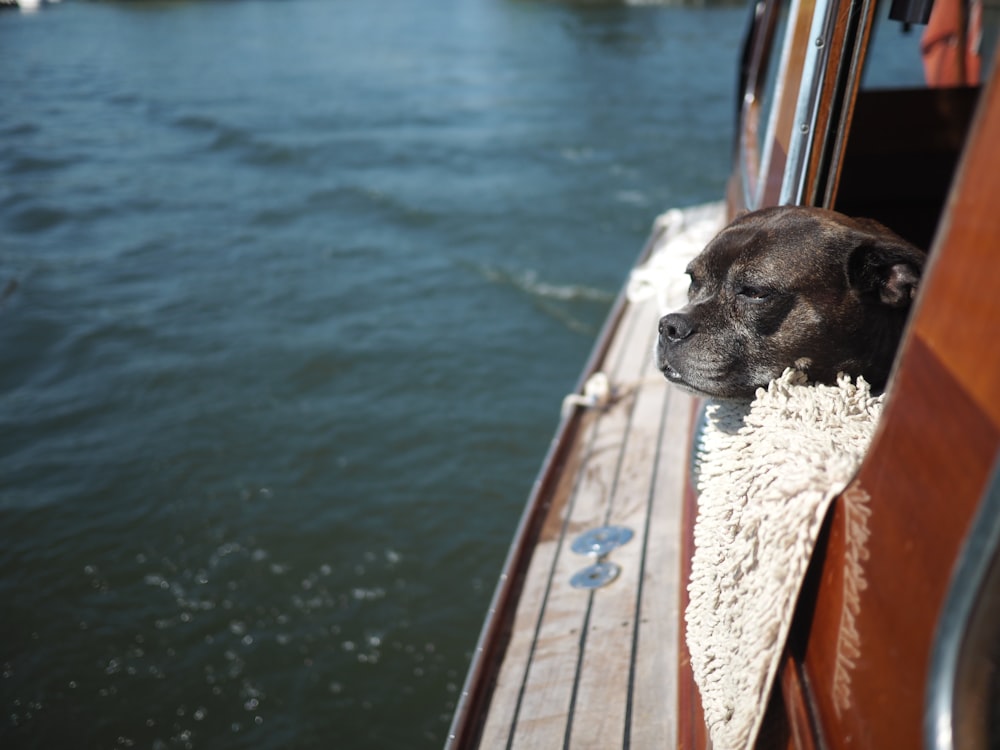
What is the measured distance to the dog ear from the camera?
1.91 m

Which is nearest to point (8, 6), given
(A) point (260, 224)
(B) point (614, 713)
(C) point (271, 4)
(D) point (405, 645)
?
(C) point (271, 4)

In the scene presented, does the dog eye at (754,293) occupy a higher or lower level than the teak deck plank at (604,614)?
higher

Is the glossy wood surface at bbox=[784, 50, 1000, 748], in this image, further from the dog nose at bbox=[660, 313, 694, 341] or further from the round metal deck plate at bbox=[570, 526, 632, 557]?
the round metal deck plate at bbox=[570, 526, 632, 557]

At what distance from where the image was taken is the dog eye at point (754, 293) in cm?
208

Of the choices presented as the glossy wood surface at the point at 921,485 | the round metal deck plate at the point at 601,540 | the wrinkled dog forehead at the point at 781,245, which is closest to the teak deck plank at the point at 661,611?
the round metal deck plate at the point at 601,540

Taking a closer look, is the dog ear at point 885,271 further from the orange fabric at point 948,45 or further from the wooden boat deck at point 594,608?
the orange fabric at point 948,45

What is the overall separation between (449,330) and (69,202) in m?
7.09

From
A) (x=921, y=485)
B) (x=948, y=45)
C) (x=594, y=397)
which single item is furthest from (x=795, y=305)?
(x=948, y=45)

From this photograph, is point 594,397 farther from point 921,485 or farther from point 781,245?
point 921,485

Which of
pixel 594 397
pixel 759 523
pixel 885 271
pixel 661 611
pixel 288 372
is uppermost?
pixel 885 271

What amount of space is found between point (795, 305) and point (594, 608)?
1.74 metres

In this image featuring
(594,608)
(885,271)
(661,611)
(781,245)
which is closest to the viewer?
(885,271)

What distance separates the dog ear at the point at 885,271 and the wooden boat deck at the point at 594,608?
1.56m

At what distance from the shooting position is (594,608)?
3344 mm
